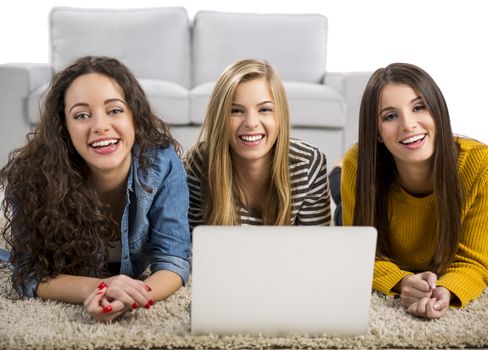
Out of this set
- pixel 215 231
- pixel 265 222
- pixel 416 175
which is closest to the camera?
pixel 215 231

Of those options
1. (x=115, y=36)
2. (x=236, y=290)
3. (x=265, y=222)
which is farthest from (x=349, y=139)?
(x=236, y=290)

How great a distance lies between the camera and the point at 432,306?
5.63 feet

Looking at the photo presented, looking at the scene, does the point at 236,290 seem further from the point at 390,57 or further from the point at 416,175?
the point at 390,57

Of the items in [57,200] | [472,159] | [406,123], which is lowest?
[57,200]

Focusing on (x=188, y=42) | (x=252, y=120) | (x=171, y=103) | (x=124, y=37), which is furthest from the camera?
(x=188, y=42)

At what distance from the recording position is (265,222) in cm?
216

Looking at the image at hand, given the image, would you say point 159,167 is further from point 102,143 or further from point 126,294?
point 126,294

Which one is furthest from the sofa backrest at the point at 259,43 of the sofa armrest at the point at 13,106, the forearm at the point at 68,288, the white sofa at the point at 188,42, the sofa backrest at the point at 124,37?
the forearm at the point at 68,288

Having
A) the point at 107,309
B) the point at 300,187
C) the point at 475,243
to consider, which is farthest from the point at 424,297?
the point at 107,309

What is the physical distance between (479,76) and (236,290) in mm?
3617

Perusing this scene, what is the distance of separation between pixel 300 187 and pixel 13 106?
2.02 metres

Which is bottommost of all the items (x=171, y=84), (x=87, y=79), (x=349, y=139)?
(x=349, y=139)

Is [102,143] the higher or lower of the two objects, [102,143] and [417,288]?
the higher

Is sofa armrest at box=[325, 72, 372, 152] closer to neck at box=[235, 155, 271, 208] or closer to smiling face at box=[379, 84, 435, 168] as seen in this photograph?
neck at box=[235, 155, 271, 208]
